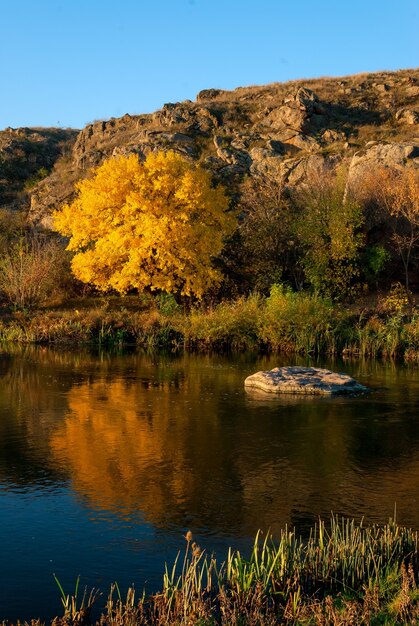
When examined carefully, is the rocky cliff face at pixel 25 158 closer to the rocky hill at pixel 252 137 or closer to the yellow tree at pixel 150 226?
the rocky hill at pixel 252 137

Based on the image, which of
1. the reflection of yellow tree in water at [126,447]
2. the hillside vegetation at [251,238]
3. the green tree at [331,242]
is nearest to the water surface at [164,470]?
the reflection of yellow tree in water at [126,447]

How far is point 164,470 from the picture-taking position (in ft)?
49.8

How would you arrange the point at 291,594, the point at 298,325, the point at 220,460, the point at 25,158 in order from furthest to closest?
1. the point at 25,158
2. the point at 298,325
3. the point at 220,460
4. the point at 291,594

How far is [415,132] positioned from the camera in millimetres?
68125

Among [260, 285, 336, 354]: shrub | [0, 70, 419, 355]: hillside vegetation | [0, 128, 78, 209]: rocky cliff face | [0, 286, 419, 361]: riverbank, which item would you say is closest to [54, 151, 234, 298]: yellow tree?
[0, 70, 419, 355]: hillside vegetation

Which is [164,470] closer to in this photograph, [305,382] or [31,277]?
[305,382]

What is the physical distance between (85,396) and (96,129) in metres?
65.9

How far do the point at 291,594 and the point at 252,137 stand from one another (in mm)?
68114

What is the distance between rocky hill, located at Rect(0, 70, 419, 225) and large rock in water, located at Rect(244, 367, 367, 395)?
35.1 m

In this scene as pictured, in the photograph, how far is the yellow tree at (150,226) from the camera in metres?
41.7

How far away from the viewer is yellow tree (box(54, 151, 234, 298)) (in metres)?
41.7

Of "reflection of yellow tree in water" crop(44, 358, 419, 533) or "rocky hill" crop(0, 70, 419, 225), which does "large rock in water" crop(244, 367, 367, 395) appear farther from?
"rocky hill" crop(0, 70, 419, 225)

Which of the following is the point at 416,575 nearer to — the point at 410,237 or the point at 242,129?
the point at 410,237

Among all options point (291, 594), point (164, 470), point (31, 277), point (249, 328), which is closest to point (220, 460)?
point (164, 470)
